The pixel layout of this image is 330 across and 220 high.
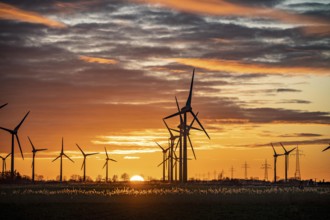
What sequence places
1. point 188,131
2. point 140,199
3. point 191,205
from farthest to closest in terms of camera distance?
point 188,131
point 140,199
point 191,205

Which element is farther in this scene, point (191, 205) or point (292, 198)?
point (292, 198)

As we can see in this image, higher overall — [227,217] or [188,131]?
[188,131]

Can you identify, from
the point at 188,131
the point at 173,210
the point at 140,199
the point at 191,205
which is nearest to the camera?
the point at 173,210

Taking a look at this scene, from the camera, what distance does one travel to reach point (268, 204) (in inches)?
2879

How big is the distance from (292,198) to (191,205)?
16.2 metres

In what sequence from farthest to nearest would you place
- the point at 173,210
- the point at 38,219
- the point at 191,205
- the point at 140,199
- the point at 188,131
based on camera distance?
the point at 188,131, the point at 140,199, the point at 191,205, the point at 173,210, the point at 38,219

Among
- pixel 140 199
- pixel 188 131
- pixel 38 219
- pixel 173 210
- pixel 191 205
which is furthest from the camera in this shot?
pixel 188 131

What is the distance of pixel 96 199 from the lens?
8206 cm

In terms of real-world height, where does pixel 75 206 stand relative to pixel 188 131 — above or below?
below

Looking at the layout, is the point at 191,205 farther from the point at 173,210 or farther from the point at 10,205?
the point at 10,205

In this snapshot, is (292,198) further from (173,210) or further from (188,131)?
(188,131)

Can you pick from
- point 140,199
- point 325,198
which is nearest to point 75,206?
point 140,199

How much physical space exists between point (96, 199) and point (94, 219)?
2219cm

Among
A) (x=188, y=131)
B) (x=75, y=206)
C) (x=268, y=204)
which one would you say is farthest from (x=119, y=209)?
(x=188, y=131)
